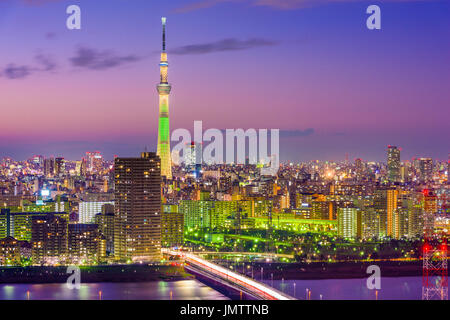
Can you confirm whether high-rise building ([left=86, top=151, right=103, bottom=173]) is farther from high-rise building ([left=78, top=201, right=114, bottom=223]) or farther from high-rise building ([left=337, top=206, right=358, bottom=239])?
high-rise building ([left=337, top=206, right=358, bottom=239])

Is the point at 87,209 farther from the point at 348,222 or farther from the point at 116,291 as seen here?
the point at 116,291

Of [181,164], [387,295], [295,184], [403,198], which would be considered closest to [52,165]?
[181,164]

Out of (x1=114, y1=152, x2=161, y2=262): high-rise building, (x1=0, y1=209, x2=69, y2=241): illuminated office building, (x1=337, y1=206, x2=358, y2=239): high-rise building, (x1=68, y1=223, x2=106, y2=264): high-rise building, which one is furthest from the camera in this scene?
(x1=337, y1=206, x2=358, y2=239): high-rise building

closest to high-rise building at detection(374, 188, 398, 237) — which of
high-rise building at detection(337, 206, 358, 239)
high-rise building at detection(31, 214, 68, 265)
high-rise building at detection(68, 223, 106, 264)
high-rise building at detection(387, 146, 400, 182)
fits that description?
high-rise building at detection(337, 206, 358, 239)

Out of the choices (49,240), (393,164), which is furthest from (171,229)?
(393,164)

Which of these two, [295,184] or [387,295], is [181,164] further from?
[387,295]
